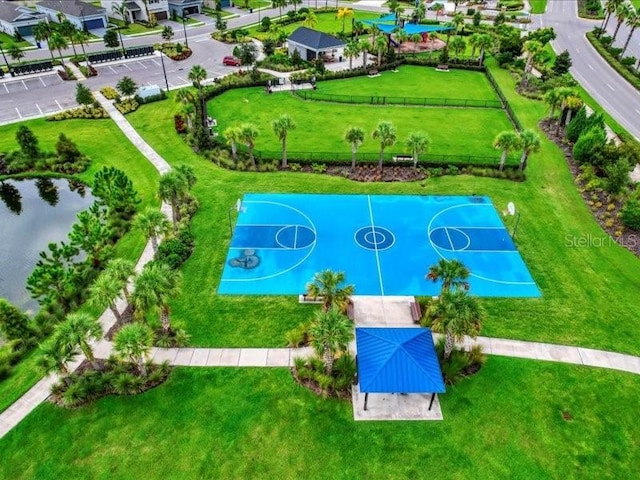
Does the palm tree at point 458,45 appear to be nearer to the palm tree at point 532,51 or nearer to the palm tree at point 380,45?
the palm tree at point 532,51

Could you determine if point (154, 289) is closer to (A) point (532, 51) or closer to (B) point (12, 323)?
(B) point (12, 323)

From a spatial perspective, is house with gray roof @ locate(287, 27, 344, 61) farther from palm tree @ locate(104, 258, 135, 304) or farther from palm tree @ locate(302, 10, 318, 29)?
palm tree @ locate(104, 258, 135, 304)

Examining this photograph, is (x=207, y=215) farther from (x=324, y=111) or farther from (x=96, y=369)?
(x=324, y=111)

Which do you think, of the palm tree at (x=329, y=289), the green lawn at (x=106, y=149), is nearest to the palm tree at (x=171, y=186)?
the green lawn at (x=106, y=149)

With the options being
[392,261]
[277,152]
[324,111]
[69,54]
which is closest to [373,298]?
[392,261]

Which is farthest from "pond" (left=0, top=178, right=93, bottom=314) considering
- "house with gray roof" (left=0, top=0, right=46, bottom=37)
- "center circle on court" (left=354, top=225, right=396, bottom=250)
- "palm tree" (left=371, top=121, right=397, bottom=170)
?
"house with gray roof" (left=0, top=0, right=46, bottom=37)
